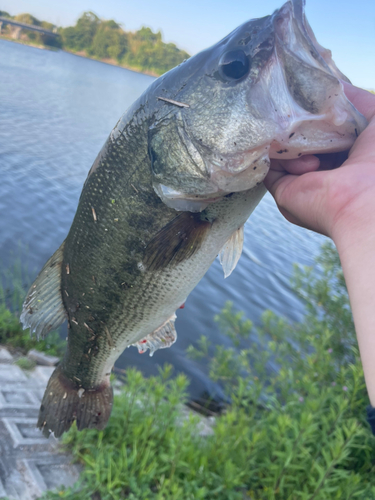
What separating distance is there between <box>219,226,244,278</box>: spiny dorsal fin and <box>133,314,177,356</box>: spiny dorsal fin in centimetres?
53

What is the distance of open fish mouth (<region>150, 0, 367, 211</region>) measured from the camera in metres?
1.47

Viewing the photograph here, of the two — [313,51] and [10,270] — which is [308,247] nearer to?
[10,270]

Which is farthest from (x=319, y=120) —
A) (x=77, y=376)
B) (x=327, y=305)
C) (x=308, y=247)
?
(x=308, y=247)

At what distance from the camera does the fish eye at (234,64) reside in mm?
1573

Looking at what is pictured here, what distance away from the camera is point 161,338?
7.99 ft

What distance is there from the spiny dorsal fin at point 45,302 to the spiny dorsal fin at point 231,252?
3.30 feet

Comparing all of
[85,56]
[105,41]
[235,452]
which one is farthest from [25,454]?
[85,56]

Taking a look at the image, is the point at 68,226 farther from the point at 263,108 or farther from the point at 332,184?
the point at 332,184

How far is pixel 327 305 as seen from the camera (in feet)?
14.7

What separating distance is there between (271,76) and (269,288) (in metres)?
7.90

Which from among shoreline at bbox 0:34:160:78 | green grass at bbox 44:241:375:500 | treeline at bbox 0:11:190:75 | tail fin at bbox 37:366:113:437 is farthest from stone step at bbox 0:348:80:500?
treeline at bbox 0:11:190:75

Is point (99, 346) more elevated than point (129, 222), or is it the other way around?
point (129, 222)

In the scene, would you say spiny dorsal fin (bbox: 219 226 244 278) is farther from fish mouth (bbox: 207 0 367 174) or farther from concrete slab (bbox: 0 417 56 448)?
concrete slab (bbox: 0 417 56 448)

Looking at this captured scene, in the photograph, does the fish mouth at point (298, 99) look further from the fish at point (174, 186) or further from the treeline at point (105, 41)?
the treeline at point (105, 41)
